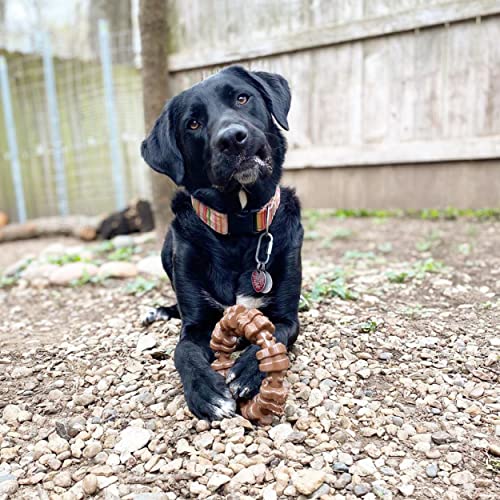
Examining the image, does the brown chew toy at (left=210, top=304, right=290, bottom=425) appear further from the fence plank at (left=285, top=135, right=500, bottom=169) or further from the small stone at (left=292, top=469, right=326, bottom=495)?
the fence plank at (left=285, top=135, right=500, bottom=169)

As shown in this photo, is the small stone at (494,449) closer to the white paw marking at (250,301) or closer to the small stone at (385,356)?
the small stone at (385,356)

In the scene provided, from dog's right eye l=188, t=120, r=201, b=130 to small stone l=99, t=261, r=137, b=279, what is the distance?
1870mm

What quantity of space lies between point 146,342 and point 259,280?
26.1 inches

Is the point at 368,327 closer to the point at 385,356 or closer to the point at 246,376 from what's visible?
the point at 385,356


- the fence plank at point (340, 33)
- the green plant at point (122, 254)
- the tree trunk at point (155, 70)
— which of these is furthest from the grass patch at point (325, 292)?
the fence plank at point (340, 33)

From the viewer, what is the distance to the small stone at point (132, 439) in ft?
5.01

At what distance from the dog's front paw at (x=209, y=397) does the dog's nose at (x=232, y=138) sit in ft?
2.64

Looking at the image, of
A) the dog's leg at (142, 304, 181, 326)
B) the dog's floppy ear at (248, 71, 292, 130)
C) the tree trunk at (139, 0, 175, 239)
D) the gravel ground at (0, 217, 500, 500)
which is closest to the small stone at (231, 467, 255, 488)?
the gravel ground at (0, 217, 500, 500)

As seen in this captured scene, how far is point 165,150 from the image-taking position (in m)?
2.08

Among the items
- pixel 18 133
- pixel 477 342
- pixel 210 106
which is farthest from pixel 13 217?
pixel 477 342

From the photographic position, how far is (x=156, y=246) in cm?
442

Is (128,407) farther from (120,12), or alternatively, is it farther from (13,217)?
(120,12)

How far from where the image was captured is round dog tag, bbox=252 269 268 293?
1.93m

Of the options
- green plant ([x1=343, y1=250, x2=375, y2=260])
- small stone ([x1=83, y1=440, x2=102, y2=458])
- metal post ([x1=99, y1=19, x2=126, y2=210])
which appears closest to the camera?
small stone ([x1=83, y1=440, x2=102, y2=458])
